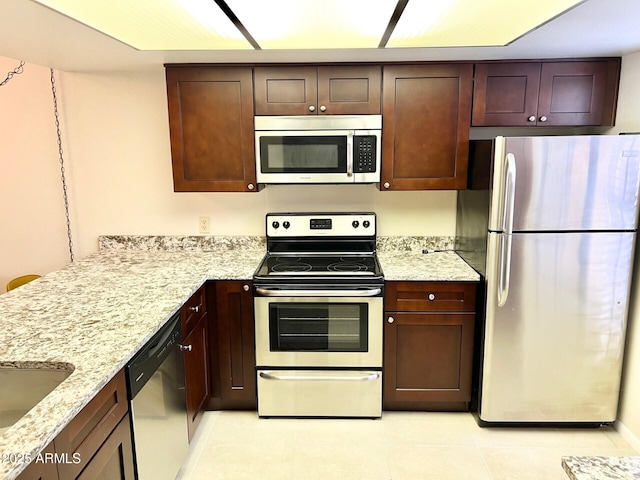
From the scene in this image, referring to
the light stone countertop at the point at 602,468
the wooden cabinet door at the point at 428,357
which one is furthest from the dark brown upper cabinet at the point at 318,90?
the light stone countertop at the point at 602,468

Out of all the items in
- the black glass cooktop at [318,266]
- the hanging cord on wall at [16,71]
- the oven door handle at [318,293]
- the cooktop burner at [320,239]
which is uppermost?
the hanging cord on wall at [16,71]

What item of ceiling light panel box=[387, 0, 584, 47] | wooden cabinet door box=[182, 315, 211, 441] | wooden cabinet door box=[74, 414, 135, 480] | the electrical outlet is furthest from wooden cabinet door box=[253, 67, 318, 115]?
wooden cabinet door box=[74, 414, 135, 480]

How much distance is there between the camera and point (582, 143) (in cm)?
218

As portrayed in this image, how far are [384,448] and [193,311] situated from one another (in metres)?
A: 1.22

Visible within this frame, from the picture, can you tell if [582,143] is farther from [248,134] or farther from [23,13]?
[23,13]

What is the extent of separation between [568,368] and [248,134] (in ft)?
7.09

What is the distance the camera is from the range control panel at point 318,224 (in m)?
2.92

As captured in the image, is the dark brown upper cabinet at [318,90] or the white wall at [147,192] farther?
the white wall at [147,192]

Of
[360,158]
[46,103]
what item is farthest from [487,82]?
[46,103]

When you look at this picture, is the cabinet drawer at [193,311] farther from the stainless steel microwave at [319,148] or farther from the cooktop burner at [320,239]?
the stainless steel microwave at [319,148]

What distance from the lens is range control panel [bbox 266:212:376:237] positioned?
2924 mm

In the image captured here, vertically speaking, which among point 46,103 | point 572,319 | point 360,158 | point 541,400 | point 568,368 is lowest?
point 541,400

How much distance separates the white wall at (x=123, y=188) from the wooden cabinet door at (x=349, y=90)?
0.56 metres

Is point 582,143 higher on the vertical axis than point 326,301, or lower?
higher
